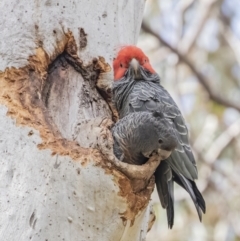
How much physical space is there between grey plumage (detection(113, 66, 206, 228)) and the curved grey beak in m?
0.02

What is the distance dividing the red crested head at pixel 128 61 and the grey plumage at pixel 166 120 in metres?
0.04

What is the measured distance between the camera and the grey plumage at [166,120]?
2.55 m

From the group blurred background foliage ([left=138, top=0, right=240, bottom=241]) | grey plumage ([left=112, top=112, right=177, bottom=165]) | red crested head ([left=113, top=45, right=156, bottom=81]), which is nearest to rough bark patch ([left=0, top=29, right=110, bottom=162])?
grey plumage ([left=112, top=112, right=177, bottom=165])

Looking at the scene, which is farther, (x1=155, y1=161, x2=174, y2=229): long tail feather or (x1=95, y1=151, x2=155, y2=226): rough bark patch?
(x1=155, y1=161, x2=174, y2=229): long tail feather

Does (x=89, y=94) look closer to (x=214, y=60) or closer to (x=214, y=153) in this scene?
(x=214, y=153)

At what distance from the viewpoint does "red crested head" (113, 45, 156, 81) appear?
→ 3016 millimetres

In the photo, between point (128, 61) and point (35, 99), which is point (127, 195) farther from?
point (128, 61)

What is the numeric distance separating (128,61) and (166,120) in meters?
0.96

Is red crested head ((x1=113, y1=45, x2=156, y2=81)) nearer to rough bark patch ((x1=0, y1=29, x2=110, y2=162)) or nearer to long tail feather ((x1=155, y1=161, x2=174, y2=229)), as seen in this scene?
rough bark patch ((x1=0, y1=29, x2=110, y2=162))

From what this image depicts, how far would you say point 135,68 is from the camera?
3.28 metres

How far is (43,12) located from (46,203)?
3.12ft

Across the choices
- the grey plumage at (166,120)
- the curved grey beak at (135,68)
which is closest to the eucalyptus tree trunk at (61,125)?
the grey plumage at (166,120)

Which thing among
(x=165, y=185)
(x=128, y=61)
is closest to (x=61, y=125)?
(x=165, y=185)

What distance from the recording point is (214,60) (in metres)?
7.87
